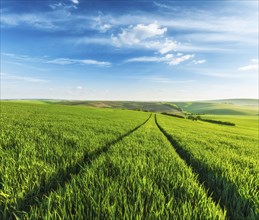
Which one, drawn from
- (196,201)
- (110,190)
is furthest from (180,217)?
(110,190)

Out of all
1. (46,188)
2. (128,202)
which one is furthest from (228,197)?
(46,188)

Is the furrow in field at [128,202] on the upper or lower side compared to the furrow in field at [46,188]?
upper

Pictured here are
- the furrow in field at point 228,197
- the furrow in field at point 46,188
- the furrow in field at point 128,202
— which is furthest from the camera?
the furrow in field at point 228,197

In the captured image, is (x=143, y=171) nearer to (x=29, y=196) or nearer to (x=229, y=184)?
(x=229, y=184)

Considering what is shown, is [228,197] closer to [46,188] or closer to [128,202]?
[128,202]

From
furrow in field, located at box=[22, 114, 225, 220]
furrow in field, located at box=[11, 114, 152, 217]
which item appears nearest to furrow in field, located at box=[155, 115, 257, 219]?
furrow in field, located at box=[22, 114, 225, 220]

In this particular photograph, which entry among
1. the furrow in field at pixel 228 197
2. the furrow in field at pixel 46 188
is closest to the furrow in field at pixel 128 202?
the furrow in field at pixel 46 188

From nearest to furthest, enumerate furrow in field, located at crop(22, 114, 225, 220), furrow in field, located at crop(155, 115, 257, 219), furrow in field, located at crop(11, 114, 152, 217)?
furrow in field, located at crop(22, 114, 225, 220)
furrow in field, located at crop(11, 114, 152, 217)
furrow in field, located at crop(155, 115, 257, 219)

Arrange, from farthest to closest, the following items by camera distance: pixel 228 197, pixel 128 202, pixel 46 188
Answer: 1. pixel 228 197
2. pixel 46 188
3. pixel 128 202

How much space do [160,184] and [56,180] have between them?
2183 millimetres

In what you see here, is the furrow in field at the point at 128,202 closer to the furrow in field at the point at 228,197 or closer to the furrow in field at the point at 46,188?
the furrow in field at the point at 46,188

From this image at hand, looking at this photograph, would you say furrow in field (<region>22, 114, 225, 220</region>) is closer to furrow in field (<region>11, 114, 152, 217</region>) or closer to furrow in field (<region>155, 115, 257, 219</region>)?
furrow in field (<region>11, 114, 152, 217</region>)

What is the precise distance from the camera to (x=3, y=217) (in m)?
2.36

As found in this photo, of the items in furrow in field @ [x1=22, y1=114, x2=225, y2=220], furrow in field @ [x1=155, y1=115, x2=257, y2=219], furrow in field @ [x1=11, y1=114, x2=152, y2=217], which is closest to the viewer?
furrow in field @ [x1=22, y1=114, x2=225, y2=220]
